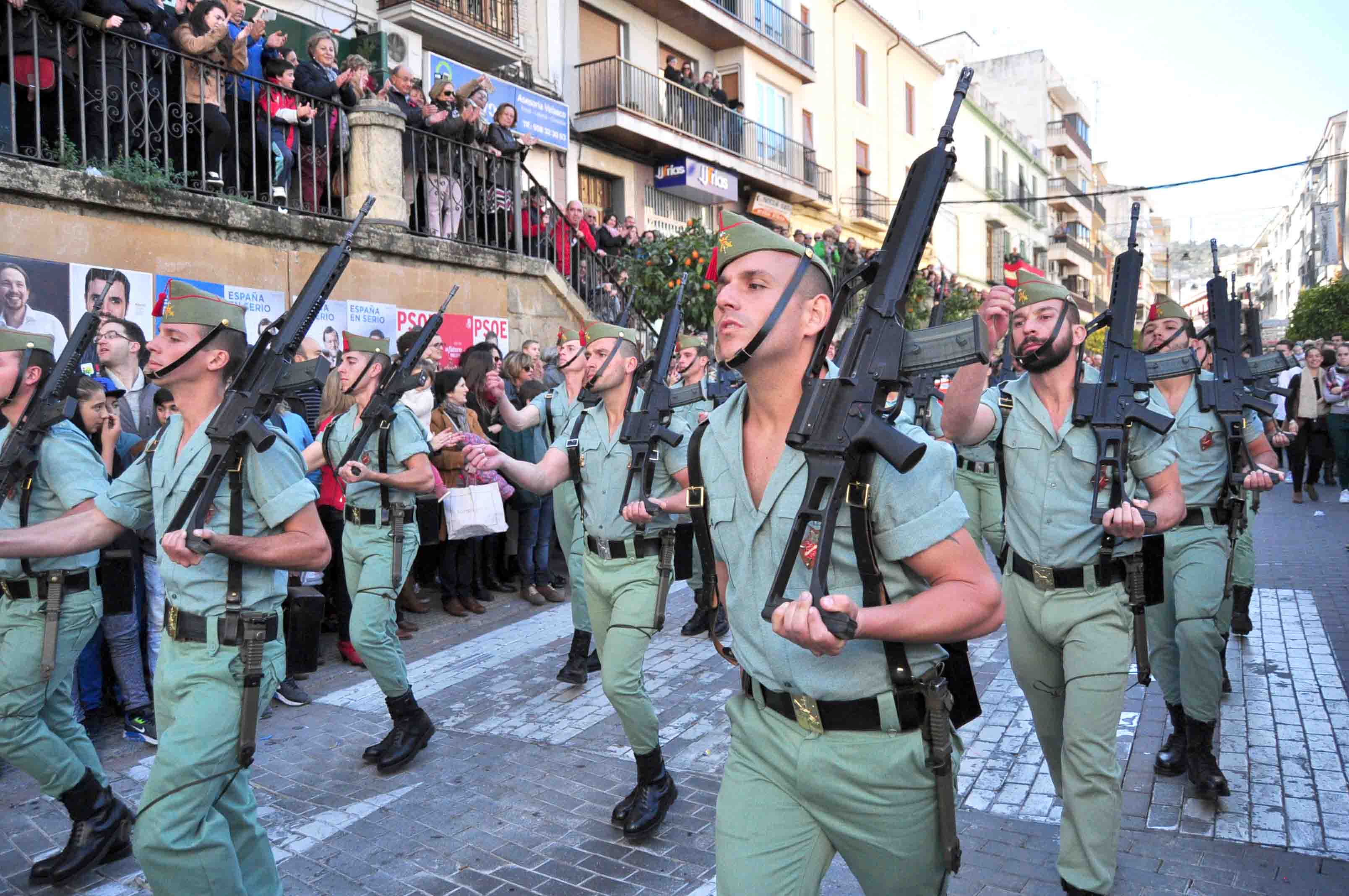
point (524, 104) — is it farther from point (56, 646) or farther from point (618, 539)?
point (56, 646)

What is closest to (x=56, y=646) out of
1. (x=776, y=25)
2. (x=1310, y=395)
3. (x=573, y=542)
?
(x=573, y=542)

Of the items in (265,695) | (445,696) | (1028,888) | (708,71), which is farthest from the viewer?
(708,71)

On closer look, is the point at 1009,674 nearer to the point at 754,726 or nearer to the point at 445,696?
the point at 445,696

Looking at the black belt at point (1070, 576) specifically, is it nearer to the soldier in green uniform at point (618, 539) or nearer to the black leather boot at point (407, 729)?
the soldier in green uniform at point (618, 539)

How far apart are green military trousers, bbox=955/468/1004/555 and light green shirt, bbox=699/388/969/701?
603cm

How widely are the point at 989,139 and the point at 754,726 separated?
46471mm

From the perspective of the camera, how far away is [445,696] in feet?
21.3

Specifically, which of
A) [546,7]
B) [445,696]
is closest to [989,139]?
[546,7]

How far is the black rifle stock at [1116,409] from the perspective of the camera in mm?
3998

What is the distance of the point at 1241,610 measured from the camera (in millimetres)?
7094

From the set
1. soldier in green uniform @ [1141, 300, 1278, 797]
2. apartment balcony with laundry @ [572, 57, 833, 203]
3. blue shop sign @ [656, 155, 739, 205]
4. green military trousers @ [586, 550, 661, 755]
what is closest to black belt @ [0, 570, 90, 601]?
green military trousers @ [586, 550, 661, 755]

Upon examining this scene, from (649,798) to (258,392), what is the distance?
242 centimetres

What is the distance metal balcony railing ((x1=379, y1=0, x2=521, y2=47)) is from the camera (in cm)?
1627

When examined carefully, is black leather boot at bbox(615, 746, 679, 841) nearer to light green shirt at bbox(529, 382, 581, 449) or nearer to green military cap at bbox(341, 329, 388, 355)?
green military cap at bbox(341, 329, 388, 355)
